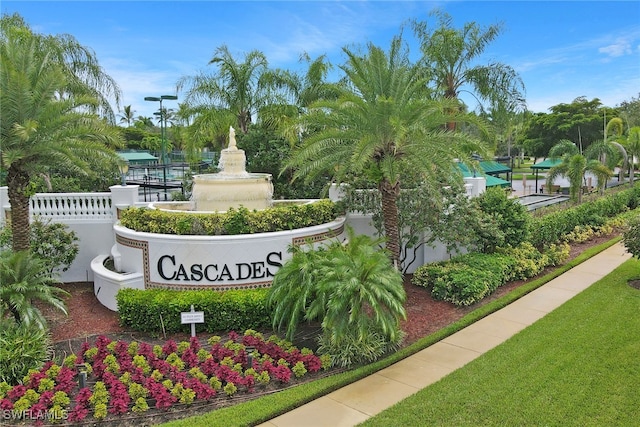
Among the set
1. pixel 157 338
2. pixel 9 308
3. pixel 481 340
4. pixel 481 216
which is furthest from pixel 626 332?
pixel 9 308

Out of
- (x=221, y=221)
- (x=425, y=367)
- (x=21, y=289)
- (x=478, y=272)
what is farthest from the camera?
(x=478, y=272)

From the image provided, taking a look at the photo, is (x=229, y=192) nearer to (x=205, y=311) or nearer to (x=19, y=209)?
(x=205, y=311)

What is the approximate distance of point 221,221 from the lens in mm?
10891

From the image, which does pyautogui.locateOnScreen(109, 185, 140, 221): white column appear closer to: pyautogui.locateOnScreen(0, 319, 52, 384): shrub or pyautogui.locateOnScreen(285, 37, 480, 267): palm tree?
pyautogui.locateOnScreen(0, 319, 52, 384): shrub

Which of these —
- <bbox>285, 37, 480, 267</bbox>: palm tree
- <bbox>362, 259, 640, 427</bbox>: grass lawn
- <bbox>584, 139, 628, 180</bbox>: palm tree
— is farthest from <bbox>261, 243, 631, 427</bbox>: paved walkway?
<bbox>584, 139, 628, 180</bbox>: palm tree

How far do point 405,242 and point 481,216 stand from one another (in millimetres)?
2242

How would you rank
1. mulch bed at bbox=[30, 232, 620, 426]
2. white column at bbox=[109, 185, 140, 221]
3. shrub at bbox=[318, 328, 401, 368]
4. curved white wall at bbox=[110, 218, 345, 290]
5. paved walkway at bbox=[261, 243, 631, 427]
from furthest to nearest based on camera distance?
white column at bbox=[109, 185, 140, 221]
curved white wall at bbox=[110, 218, 345, 290]
mulch bed at bbox=[30, 232, 620, 426]
shrub at bbox=[318, 328, 401, 368]
paved walkway at bbox=[261, 243, 631, 427]

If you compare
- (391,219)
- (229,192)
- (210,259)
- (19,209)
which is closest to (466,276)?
(391,219)

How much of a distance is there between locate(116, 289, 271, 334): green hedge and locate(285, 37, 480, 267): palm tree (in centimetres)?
337

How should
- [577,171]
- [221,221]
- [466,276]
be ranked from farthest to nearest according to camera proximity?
[577,171] < [466,276] < [221,221]

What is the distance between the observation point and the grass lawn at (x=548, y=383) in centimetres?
619

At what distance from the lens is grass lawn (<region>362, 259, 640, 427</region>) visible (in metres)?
6.19

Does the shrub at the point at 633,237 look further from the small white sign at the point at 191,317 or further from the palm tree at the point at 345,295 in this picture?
the small white sign at the point at 191,317

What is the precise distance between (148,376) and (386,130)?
7.01 meters
